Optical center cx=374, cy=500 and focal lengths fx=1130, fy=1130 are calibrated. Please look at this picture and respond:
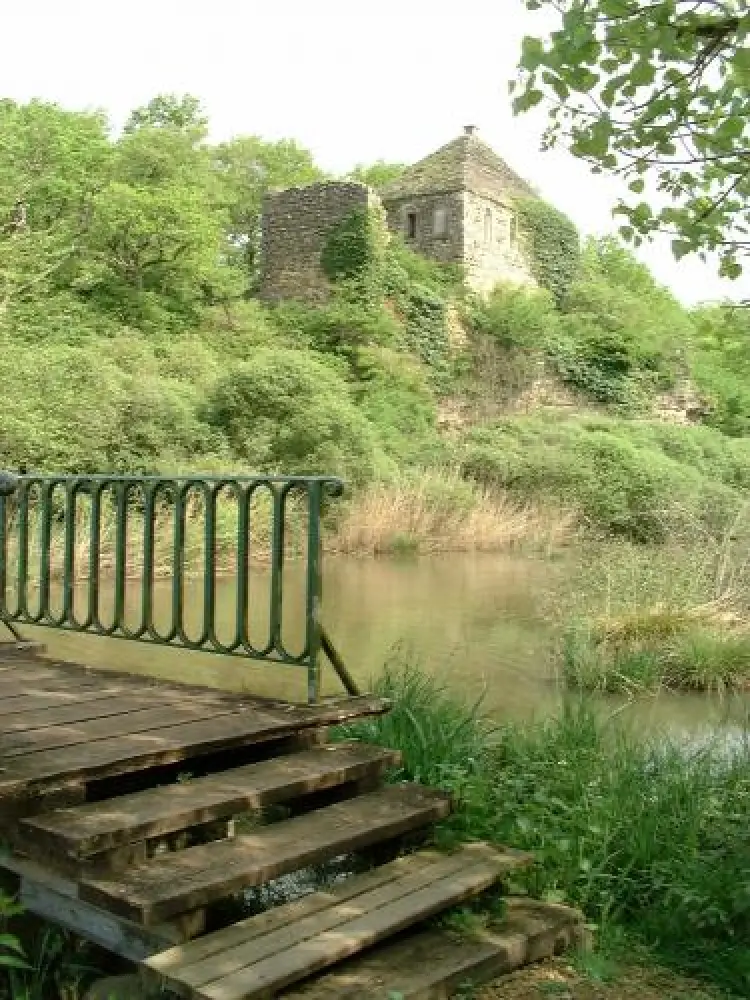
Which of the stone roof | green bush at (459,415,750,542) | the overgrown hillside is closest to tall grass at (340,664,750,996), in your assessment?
the overgrown hillside

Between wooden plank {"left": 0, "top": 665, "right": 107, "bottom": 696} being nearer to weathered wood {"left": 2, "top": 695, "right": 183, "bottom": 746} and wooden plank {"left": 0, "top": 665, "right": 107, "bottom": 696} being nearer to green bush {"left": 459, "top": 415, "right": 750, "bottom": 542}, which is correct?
weathered wood {"left": 2, "top": 695, "right": 183, "bottom": 746}

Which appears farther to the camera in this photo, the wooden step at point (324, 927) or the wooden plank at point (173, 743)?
the wooden plank at point (173, 743)

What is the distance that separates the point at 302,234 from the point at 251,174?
49.3ft

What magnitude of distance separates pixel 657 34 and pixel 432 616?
8.93 metres

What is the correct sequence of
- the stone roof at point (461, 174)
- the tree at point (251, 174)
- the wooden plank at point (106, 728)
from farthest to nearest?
the tree at point (251, 174)
the stone roof at point (461, 174)
the wooden plank at point (106, 728)

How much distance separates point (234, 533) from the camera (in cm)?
1562

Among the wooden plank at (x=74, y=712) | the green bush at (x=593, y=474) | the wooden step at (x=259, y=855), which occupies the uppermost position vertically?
the green bush at (x=593, y=474)

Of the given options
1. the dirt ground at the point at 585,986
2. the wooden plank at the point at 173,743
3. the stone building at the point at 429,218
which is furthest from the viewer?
the stone building at the point at 429,218

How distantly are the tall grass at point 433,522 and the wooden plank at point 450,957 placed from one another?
14.0 metres

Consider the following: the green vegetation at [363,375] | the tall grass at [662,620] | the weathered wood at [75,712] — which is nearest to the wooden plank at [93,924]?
the weathered wood at [75,712]

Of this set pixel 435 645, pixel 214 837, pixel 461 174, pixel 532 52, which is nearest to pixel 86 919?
pixel 214 837

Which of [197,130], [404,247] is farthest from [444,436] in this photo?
[197,130]

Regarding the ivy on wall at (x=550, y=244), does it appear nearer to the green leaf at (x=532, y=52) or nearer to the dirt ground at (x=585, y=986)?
the green leaf at (x=532, y=52)

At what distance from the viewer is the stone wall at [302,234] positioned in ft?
96.9
